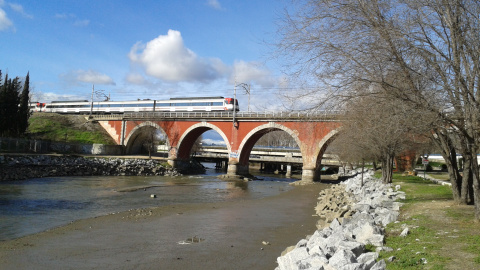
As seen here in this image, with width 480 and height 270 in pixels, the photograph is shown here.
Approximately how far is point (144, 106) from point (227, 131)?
1799cm

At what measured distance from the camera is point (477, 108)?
7.47 meters

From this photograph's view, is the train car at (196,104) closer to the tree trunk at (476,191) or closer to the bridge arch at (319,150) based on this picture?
the bridge arch at (319,150)

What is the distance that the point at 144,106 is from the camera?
178 ft

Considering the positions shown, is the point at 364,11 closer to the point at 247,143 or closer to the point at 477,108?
the point at 477,108

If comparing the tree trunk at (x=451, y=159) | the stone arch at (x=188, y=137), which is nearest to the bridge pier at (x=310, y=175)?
the stone arch at (x=188, y=137)

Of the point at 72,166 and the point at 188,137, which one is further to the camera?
the point at 188,137

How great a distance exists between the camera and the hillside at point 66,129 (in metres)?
49.4

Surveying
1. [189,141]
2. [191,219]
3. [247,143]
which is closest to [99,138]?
[189,141]

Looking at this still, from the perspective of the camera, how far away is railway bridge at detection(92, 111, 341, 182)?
36.2 metres

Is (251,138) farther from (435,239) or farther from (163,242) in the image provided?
(435,239)

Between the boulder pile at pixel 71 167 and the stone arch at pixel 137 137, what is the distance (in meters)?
6.77

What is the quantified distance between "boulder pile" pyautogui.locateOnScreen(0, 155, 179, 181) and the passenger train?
9.60m

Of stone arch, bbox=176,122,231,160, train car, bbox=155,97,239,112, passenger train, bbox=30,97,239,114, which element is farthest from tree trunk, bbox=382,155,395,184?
train car, bbox=155,97,239,112

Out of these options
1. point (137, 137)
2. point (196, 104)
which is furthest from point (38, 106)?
point (196, 104)
